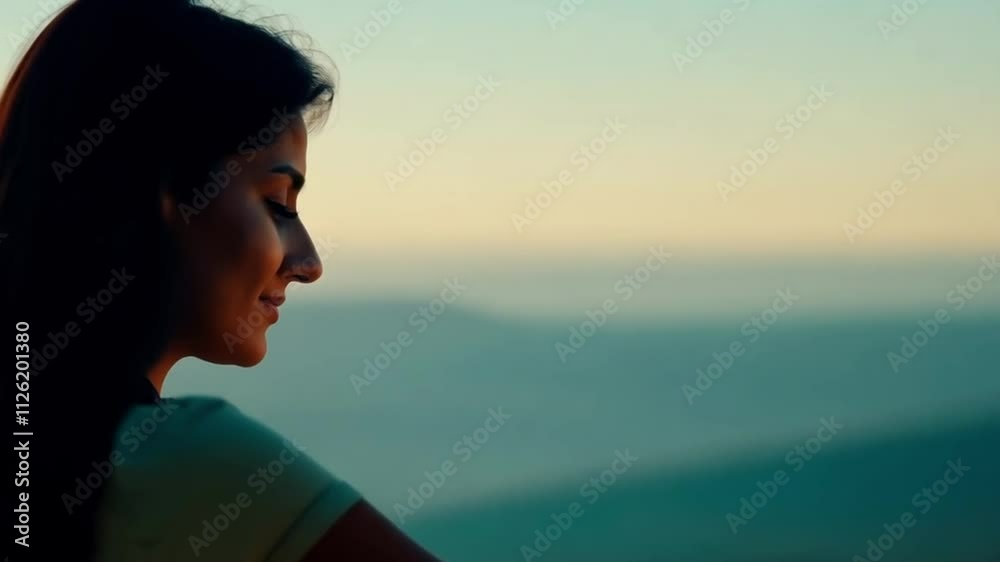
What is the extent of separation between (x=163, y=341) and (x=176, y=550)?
0.23m

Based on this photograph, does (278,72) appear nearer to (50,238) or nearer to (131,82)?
(131,82)

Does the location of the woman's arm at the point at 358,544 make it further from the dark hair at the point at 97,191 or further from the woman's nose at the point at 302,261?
the woman's nose at the point at 302,261

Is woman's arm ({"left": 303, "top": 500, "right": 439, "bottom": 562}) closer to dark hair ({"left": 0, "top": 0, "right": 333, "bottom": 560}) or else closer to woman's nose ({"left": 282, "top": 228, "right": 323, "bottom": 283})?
dark hair ({"left": 0, "top": 0, "right": 333, "bottom": 560})

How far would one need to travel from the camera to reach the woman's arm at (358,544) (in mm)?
974

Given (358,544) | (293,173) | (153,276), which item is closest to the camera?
(358,544)

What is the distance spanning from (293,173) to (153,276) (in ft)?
0.65

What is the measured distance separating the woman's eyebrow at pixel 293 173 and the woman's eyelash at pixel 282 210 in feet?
0.09

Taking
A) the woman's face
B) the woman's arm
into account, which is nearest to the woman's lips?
the woman's face

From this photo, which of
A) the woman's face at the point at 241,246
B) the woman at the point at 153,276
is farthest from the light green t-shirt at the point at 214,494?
the woman's face at the point at 241,246

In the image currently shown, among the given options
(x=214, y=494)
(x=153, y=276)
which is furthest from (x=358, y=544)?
(x=153, y=276)

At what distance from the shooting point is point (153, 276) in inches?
44.5

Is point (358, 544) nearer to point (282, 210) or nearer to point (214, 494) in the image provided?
point (214, 494)

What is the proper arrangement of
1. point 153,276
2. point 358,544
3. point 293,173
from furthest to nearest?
point 293,173 < point 153,276 < point 358,544

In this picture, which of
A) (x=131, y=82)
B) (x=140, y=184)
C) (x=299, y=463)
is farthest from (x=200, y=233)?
(x=299, y=463)
